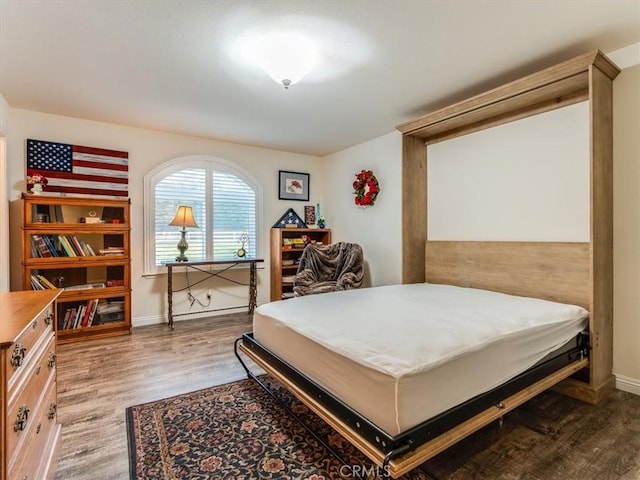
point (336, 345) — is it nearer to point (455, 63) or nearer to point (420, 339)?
point (420, 339)

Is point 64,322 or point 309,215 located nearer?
point 64,322

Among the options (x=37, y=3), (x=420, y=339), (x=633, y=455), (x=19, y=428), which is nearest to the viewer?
(x=19, y=428)

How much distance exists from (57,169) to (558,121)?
489 centimetres

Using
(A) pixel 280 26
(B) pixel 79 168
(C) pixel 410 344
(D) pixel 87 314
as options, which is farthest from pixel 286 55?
(D) pixel 87 314

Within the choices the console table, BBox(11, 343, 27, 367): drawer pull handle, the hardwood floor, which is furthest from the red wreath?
BBox(11, 343, 27, 367): drawer pull handle

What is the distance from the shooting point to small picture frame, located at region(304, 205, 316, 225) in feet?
17.6

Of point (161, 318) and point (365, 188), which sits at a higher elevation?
point (365, 188)

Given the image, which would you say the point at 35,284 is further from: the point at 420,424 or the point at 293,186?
the point at 420,424

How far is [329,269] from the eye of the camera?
14.1 feet

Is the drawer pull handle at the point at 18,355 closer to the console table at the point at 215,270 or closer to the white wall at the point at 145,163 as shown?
the console table at the point at 215,270

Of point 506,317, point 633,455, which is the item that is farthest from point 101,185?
point 633,455

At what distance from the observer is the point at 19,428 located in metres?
1.07

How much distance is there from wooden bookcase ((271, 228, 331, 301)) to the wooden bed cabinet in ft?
6.01

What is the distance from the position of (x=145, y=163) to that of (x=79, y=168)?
0.68 m
